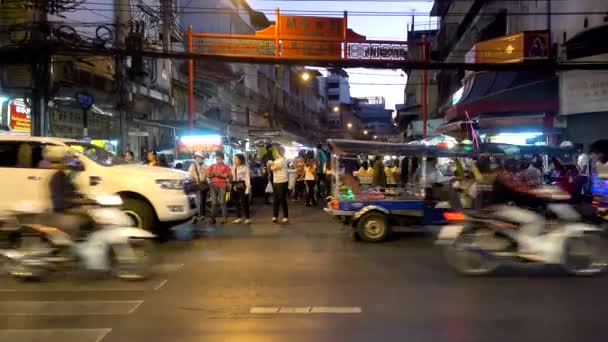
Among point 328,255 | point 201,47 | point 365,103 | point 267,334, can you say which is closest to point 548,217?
point 328,255

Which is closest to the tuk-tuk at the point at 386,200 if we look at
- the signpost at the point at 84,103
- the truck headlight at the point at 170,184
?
the truck headlight at the point at 170,184

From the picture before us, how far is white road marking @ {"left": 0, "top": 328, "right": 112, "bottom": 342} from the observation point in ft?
16.7

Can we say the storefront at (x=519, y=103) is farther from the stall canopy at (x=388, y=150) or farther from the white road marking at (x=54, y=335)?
the white road marking at (x=54, y=335)

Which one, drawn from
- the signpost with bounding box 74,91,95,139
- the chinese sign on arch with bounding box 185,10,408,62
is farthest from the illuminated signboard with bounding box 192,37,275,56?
the signpost with bounding box 74,91,95,139

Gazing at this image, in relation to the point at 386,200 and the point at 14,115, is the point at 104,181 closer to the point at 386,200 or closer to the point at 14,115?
the point at 386,200

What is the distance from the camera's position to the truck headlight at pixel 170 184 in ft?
33.8

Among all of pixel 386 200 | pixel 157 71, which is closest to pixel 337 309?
pixel 386 200

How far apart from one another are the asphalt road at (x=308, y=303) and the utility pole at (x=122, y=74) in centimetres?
1025

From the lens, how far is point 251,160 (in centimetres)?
2738

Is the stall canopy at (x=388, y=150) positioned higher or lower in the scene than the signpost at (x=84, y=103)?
lower

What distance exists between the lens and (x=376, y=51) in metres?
19.1

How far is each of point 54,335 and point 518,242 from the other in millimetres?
5829

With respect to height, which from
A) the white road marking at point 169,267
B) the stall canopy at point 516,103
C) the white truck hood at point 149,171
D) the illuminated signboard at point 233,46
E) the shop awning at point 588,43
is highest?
the illuminated signboard at point 233,46

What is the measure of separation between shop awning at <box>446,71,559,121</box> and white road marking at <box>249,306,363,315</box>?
47.1ft
